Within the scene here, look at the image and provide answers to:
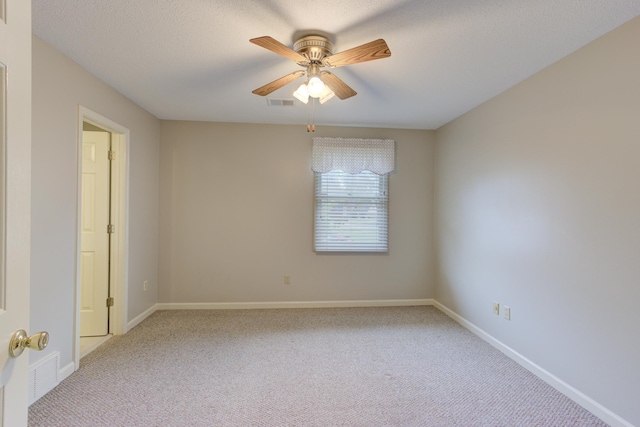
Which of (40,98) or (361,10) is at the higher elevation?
(361,10)

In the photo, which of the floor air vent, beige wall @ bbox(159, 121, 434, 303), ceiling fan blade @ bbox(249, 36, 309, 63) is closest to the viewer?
ceiling fan blade @ bbox(249, 36, 309, 63)

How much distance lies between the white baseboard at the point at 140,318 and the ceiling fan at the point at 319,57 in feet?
9.00

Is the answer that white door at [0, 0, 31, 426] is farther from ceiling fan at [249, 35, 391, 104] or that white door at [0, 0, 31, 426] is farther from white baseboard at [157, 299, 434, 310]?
white baseboard at [157, 299, 434, 310]

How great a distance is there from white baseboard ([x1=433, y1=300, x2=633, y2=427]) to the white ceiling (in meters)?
2.33

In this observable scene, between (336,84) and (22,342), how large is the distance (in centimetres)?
210

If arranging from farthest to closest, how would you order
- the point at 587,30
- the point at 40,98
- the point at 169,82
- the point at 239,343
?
the point at 239,343 < the point at 169,82 < the point at 40,98 < the point at 587,30

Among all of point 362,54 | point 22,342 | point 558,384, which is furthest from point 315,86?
point 558,384

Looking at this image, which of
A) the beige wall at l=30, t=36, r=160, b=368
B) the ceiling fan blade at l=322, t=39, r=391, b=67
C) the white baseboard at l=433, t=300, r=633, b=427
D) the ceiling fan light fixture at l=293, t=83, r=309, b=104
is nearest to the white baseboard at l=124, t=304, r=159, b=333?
the beige wall at l=30, t=36, r=160, b=368

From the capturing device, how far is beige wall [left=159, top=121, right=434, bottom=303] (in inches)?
147

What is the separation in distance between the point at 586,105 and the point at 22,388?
10.2 ft

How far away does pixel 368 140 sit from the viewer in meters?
3.85

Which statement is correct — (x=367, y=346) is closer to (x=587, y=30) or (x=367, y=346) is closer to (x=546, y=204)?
(x=546, y=204)

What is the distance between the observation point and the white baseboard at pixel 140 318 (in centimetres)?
311

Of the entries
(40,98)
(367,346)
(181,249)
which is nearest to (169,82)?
(40,98)
